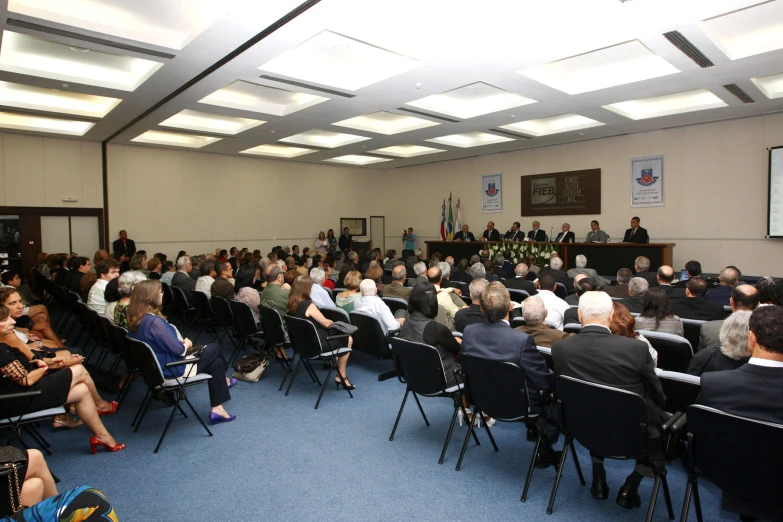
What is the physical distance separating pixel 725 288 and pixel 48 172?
14.0 meters

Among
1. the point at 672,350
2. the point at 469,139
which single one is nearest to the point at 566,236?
the point at 469,139

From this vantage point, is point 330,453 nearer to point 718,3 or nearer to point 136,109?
point 718,3

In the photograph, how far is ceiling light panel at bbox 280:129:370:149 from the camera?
→ 1312 centimetres

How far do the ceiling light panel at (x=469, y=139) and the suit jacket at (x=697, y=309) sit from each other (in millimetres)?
9008

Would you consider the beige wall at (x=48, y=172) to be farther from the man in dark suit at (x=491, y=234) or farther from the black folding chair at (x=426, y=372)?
the black folding chair at (x=426, y=372)

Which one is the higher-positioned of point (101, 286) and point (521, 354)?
point (101, 286)

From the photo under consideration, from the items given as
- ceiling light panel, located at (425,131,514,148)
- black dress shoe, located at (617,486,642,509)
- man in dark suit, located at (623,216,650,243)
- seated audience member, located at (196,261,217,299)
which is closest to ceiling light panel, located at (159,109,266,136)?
seated audience member, located at (196,261,217,299)

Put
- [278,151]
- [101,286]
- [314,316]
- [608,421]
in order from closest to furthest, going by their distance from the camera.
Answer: [608,421]
[314,316]
[101,286]
[278,151]

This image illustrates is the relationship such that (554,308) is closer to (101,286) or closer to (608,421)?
(608,421)

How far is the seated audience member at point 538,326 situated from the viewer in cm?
348

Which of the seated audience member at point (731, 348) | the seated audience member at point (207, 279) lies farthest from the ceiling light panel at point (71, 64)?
the seated audience member at point (731, 348)

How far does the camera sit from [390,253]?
35.1 ft

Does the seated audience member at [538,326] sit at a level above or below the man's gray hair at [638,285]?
below

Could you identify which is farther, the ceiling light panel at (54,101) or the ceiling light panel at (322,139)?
the ceiling light panel at (322,139)
